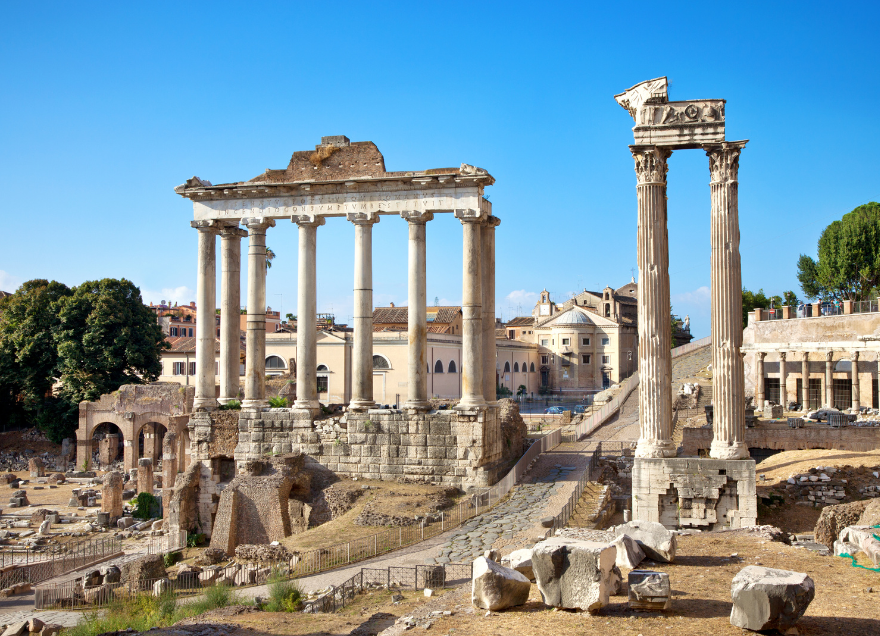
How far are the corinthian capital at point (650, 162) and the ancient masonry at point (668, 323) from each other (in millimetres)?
23

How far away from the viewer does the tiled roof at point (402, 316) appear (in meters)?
66.4

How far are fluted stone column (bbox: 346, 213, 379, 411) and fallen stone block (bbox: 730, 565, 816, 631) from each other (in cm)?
1600

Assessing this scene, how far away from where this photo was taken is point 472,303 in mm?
23031

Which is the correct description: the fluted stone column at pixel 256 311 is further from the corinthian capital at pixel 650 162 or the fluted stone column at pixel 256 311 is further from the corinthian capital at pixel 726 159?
the corinthian capital at pixel 726 159

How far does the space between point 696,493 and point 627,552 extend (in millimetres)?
6159

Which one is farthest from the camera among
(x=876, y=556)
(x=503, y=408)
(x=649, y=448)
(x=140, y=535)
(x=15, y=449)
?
(x=15, y=449)

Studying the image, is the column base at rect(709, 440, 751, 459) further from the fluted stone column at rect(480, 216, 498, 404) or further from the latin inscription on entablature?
the latin inscription on entablature

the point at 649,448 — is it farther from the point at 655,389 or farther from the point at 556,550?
the point at 556,550

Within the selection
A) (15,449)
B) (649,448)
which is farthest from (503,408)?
(15,449)

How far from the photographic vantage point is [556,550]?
10.0 meters

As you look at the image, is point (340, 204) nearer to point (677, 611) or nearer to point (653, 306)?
point (653, 306)

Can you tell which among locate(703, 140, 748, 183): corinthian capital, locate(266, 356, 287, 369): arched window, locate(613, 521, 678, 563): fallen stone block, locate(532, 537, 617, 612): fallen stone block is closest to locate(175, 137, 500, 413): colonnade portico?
locate(703, 140, 748, 183): corinthian capital

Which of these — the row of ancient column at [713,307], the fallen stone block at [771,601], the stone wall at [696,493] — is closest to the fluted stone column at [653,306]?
the row of ancient column at [713,307]

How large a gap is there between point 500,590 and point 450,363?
4605 centimetres
